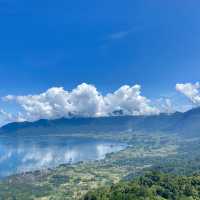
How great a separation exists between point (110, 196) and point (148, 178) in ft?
70.9

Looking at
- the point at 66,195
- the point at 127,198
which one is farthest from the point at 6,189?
the point at 127,198

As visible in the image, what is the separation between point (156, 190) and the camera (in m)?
110

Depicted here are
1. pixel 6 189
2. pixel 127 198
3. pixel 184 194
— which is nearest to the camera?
pixel 127 198

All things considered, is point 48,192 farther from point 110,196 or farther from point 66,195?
point 110,196

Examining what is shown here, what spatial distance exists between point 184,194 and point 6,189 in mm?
122370

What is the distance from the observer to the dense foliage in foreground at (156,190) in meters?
102

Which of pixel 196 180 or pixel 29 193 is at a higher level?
pixel 196 180

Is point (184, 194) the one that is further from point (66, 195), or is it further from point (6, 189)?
point (6, 189)

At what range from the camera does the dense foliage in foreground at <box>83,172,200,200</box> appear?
10244 centimetres

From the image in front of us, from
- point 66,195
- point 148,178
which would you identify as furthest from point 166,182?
point 66,195

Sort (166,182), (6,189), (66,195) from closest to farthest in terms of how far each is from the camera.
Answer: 1. (166,182)
2. (66,195)
3. (6,189)

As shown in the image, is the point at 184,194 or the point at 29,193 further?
the point at 29,193

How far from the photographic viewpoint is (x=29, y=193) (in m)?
188

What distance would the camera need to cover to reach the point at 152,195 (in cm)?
10300
